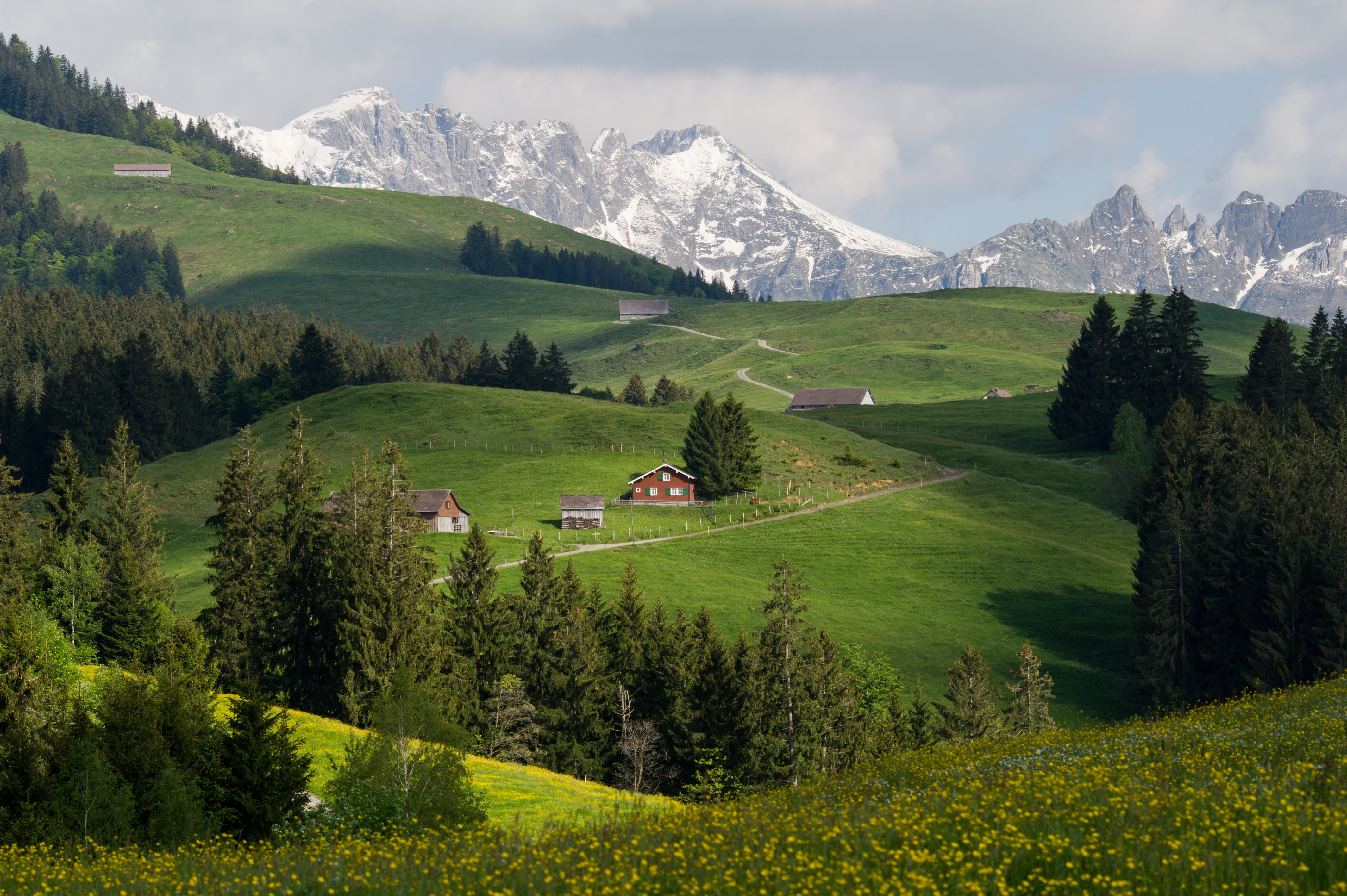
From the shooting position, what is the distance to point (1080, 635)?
84875mm

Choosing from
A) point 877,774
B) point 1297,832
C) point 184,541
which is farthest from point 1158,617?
point 184,541

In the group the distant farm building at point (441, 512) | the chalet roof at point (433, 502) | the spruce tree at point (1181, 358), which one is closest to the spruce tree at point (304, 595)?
the chalet roof at point (433, 502)

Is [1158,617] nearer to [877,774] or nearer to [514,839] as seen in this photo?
[877,774]

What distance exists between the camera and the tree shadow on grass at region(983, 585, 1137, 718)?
75.7 metres

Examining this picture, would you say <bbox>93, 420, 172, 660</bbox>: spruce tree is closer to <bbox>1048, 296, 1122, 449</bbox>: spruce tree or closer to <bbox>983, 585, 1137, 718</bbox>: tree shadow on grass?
<bbox>983, 585, 1137, 718</bbox>: tree shadow on grass

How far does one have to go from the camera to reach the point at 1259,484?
87.0 meters

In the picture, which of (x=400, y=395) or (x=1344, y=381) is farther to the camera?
(x=400, y=395)

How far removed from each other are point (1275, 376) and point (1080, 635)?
216 ft

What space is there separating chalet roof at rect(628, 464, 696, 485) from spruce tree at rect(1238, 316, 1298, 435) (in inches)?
2693

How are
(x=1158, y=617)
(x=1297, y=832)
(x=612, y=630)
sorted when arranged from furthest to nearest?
(x=1158, y=617), (x=612, y=630), (x=1297, y=832)

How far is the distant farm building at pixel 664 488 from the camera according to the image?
11450 centimetres

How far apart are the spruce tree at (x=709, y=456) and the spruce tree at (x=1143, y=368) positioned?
58173 millimetres

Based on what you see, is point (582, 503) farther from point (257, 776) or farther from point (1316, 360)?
point (1316, 360)

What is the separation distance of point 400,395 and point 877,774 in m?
143
